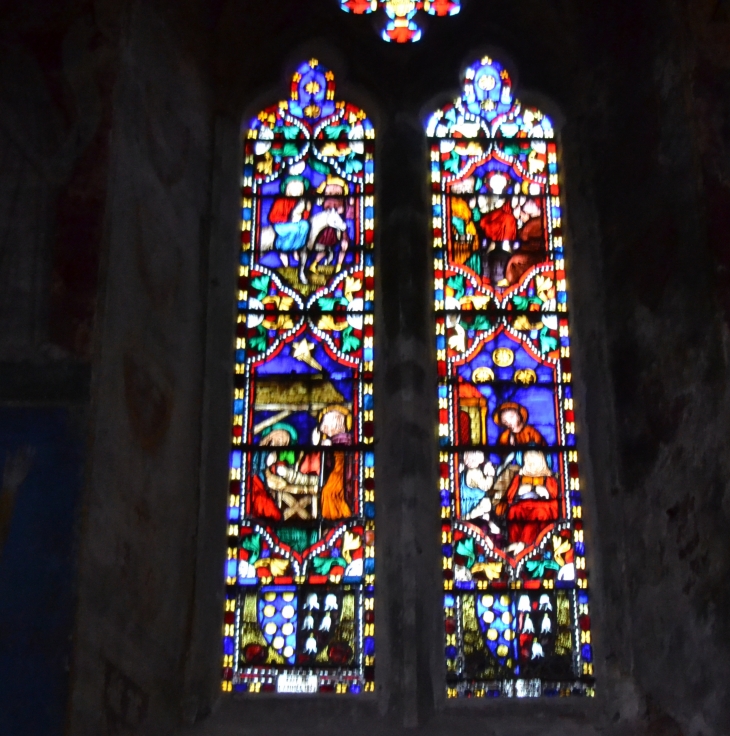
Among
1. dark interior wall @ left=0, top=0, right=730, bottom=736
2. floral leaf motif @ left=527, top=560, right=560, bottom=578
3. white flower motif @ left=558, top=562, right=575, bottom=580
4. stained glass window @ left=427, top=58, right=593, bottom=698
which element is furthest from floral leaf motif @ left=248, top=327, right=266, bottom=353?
white flower motif @ left=558, top=562, right=575, bottom=580

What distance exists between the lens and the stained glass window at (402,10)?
28.8 ft

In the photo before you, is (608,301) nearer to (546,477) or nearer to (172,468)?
(546,477)

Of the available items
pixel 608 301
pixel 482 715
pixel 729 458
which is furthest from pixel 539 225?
pixel 482 715

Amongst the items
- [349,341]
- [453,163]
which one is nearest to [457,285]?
[349,341]

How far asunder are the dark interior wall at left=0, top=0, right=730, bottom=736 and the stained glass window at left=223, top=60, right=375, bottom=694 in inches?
4.0

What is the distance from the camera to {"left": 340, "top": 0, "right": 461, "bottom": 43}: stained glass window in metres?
8.78

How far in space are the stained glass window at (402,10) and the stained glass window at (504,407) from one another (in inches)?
14.8

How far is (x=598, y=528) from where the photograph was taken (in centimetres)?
732

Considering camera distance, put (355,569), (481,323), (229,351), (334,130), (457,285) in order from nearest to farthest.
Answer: (355,569)
(229,351)
(481,323)
(457,285)
(334,130)

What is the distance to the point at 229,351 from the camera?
7.77m

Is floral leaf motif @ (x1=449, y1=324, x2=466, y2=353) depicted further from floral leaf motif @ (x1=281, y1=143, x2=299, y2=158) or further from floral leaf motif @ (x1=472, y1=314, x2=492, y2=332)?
floral leaf motif @ (x1=281, y1=143, x2=299, y2=158)

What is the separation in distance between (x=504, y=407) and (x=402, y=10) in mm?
2451

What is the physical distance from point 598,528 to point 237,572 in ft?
5.24

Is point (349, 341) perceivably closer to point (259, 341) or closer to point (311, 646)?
point (259, 341)
